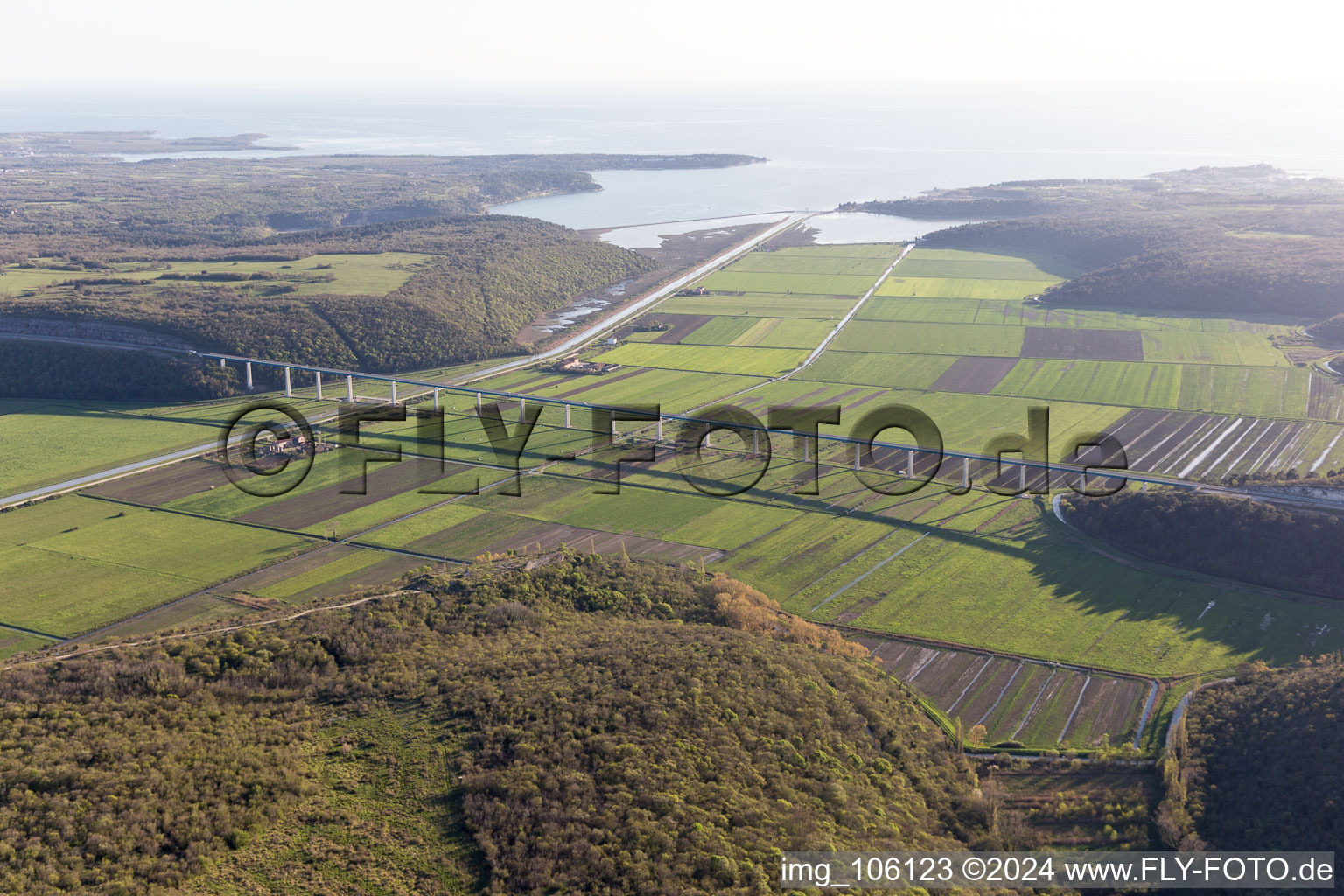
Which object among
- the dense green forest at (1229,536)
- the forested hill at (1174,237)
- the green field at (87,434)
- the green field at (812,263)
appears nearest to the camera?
the dense green forest at (1229,536)

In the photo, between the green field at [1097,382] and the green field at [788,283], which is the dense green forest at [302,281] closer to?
the green field at [788,283]

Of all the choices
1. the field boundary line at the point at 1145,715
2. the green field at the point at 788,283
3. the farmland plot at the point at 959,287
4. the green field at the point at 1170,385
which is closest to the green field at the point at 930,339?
the green field at the point at 1170,385

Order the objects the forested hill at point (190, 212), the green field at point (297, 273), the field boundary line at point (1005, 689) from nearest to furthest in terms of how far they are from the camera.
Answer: the field boundary line at point (1005, 689) → the green field at point (297, 273) → the forested hill at point (190, 212)

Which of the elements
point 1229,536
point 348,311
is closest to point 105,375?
point 348,311

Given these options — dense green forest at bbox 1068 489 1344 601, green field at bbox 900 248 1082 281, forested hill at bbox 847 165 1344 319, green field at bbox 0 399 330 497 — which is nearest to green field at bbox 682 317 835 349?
forested hill at bbox 847 165 1344 319

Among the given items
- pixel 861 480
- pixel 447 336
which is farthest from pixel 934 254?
pixel 861 480

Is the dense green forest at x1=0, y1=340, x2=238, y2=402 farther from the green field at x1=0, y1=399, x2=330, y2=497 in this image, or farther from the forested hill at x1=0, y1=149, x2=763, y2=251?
the forested hill at x1=0, y1=149, x2=763, y2=251
